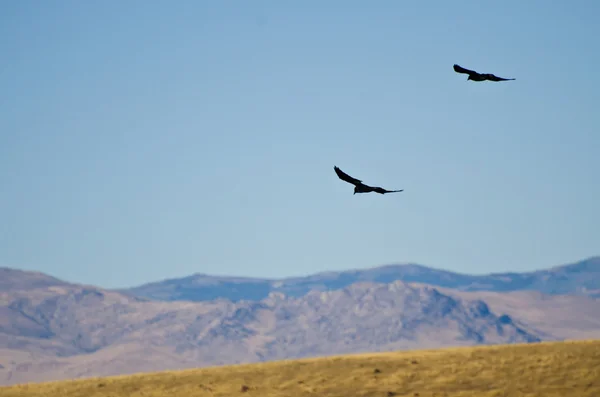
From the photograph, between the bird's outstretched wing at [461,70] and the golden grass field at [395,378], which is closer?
the bird's outstretched wing at [461,70]

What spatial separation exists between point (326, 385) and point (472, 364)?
28.0ft

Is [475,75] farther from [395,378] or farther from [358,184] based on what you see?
[395,378]

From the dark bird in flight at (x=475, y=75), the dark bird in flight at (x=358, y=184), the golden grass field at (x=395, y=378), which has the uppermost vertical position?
the dark bird in flight at (x=475, y=75)

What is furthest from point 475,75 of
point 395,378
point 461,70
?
point 395,378

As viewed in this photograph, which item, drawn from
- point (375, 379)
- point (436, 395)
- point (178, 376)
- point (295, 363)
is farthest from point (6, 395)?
point (436, 395)

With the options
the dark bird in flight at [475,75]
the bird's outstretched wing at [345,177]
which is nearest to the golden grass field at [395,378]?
the dark bird in flight at [475,75]

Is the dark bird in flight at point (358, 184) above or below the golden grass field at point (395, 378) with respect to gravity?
above

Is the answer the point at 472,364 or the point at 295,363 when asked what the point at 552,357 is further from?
the point at 295,363

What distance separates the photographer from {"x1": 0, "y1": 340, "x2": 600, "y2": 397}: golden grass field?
2057 inches

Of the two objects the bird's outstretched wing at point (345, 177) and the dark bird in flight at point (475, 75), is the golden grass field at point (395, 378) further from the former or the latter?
the bird's outstretched wing at point (345, 177)

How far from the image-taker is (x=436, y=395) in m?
51.1

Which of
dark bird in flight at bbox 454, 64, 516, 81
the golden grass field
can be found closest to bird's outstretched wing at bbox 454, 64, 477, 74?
dark bird in flight at bbox 454, 64, 516, 81

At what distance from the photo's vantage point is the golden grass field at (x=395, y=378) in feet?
171

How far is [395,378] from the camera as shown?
2208 inches
